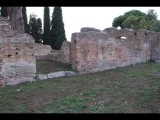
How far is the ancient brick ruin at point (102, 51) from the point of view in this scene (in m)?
10.7

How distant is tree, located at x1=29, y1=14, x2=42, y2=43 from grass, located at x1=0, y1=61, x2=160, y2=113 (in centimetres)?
2150

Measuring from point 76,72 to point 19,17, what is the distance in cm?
367

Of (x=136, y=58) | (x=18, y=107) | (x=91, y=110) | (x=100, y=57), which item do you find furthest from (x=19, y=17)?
(x=136, y=58)

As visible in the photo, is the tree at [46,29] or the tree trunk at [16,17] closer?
the tree trunk at [16,17]

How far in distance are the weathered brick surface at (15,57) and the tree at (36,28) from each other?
21465mm

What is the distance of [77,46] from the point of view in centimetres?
1057

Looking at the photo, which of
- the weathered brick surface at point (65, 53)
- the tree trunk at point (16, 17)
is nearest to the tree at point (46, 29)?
the weathered brick surface at point (65, 53)

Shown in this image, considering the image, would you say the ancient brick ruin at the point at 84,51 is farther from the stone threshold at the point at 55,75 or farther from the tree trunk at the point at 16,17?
the tree trunk at the point at 16,17

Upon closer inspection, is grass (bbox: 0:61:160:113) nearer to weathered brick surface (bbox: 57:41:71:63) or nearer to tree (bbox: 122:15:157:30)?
weathered brick surface (bbox: 57:41:71:63)

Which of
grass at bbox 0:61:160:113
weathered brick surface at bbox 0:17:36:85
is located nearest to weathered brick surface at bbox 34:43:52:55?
grass at bbox 0:61:160:113

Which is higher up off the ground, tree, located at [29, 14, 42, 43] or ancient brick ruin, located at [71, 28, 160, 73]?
tree, located at [29, 14, 42, 43]

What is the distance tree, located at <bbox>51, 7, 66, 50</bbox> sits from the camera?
96.5ft

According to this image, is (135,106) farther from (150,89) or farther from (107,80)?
(107,80)
